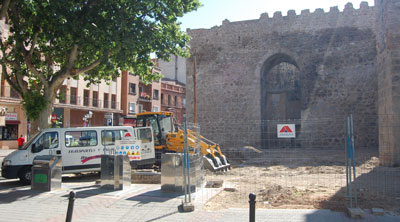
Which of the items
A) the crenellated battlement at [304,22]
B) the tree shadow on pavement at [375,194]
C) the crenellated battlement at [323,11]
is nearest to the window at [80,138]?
the tree shadow on pavement at [375,194]

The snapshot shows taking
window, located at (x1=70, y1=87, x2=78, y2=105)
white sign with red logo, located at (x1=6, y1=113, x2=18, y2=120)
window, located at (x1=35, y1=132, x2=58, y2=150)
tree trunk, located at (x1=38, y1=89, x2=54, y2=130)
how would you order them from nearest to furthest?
1. window, located at (x1=35, y1=132, x2=58, y2=150)
2. tree trunk, located at (x1=38, y1=89, x2=54, y2=130)
3. white sign with red logo, located at (x1=6, y1=113, x2=18, y2=120)
4. window, located at (x1=70, y1=87, x2=78, y2=105)

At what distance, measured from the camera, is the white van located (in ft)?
37.2

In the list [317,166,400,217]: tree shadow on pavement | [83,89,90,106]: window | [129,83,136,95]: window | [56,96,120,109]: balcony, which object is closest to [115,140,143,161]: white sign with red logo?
[317,166,400,217]: tree shadow on pavement

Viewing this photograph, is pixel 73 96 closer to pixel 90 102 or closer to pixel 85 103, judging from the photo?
pixel 85 103

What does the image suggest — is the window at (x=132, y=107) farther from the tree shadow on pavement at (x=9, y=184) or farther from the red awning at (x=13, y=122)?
Result: the tree shadow on pavement at (x=9, y=184)

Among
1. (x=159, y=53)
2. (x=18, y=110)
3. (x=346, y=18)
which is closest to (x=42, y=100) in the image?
(x=159, y=53)

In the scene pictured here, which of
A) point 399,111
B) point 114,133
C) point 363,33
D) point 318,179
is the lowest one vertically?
point 318,179

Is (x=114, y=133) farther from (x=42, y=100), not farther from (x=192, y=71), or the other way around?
(x=192, y=71)

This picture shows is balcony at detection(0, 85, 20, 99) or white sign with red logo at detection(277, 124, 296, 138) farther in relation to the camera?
balcony at detection(0, 85, 20, 99)

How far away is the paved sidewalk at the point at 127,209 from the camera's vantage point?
675 centimetres

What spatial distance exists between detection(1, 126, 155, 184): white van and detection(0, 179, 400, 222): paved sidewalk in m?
1.72

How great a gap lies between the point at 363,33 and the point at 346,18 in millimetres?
1402

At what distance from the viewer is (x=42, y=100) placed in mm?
12180

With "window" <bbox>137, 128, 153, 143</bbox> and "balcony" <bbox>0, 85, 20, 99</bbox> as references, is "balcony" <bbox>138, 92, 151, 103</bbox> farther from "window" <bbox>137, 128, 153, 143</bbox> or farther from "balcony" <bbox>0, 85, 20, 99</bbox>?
"window" <bbox>137, 128, 153, 143</bbox>
